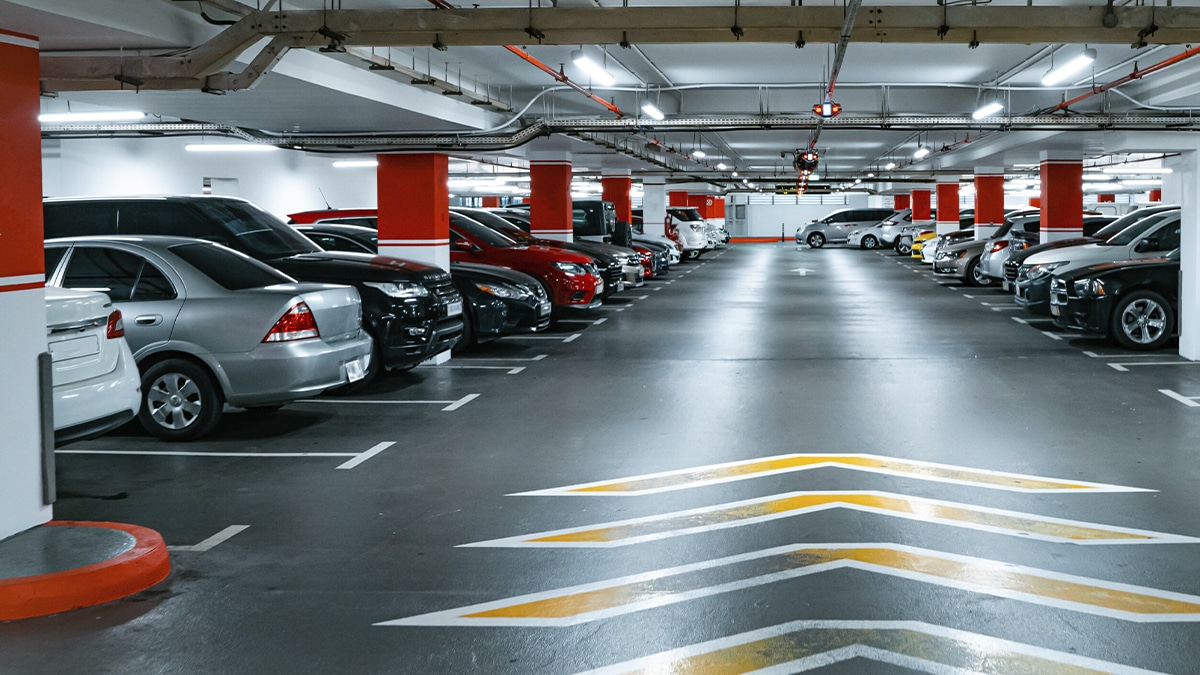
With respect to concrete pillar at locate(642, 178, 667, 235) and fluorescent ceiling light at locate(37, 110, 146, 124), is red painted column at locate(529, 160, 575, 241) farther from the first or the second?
concrete pillar at locate(642, 178, 667, 235)

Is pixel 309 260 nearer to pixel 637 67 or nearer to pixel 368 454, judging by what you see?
pixel 368 454

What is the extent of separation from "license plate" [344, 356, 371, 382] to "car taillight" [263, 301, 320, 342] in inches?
16.1

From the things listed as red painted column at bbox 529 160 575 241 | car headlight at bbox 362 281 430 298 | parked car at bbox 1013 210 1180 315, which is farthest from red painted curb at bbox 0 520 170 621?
red painted column at bbox 529 160 575 241

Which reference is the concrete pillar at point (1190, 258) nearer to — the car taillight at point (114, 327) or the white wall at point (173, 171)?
the car taillight at point (114, 327)

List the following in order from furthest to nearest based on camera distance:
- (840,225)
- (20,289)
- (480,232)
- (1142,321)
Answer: (840,225), (480,232), (1142,321), (20,289)

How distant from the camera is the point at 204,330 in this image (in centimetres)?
809

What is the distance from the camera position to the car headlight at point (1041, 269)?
1560cm

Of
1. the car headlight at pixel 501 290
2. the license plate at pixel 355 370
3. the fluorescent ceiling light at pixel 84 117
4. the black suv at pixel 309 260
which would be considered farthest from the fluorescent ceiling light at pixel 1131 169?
the license plate at pixel 355 370

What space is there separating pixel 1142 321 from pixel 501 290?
7295mm

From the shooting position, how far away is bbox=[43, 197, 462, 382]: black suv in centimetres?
1030

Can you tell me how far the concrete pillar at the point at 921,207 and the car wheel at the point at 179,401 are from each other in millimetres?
41486

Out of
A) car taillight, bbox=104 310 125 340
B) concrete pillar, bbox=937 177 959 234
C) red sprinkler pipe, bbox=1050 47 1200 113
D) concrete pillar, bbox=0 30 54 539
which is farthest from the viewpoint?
concrete pillar, bbox=937 177 959 234

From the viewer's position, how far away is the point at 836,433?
27.4 ft

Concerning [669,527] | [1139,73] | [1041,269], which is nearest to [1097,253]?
[1041,269]
